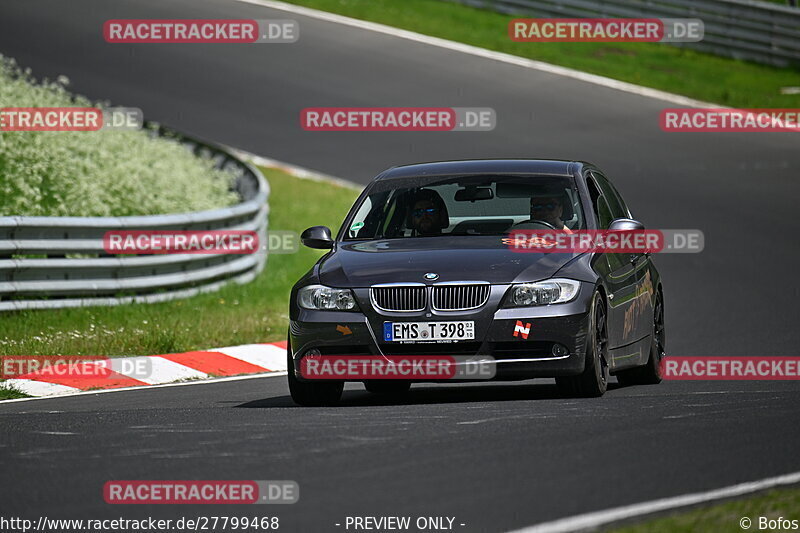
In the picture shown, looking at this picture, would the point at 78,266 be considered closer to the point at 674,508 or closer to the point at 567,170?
the point at 567,170

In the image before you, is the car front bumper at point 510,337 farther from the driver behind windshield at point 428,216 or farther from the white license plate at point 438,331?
the driver behind windshield at point 428,216

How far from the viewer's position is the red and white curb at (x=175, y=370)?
11.9 m

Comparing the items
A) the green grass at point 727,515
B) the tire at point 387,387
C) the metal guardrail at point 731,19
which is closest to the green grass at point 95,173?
the tire at point 387,387

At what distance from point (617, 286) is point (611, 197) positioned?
147 cm

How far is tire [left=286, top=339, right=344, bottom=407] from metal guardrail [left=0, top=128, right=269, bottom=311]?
5.22 m

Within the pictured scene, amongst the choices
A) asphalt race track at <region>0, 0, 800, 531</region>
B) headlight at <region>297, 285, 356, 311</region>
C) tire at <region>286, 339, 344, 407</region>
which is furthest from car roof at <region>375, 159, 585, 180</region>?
tire at <region>286, 339, 344, 407</region>

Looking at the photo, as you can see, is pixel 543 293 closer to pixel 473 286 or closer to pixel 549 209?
pixel 473 286

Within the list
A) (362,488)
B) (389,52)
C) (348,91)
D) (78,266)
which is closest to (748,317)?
(78,266)

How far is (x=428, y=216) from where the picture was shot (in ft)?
34.6

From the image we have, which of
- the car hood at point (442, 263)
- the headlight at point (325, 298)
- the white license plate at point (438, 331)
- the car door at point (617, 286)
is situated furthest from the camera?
the car door at point (617, 286)

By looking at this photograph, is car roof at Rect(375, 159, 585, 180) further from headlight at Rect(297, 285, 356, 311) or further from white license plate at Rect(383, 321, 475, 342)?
white license plate at Rect(383, 321, 475, 342)

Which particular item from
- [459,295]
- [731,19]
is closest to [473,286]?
[459,295]

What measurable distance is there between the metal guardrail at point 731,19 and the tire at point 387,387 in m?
Answer: 20.2

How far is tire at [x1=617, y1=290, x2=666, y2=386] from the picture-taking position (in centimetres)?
1163
